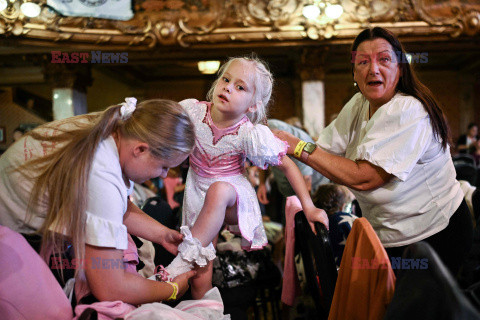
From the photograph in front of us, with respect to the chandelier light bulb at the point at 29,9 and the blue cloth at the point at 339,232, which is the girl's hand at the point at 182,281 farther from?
the chandelier light bulb at the point at 29,9

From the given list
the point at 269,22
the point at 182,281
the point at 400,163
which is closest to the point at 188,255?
the point at 182,281

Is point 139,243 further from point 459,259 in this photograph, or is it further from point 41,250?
point 459,259

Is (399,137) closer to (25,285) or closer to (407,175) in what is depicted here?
(407,175)

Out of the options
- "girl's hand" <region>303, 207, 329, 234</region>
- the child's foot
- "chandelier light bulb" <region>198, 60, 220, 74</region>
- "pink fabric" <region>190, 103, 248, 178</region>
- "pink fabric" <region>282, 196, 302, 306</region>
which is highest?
"chandelier light bulb" <region>198, 60, 220, 74</region>

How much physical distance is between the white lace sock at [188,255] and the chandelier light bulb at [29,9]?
20.0ft

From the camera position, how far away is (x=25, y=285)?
3.53 ft

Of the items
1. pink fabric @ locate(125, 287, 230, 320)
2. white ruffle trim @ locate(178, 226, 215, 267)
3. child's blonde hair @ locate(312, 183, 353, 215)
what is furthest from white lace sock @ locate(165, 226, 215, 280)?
child's blonde hair @ locate(312, 183, 353, 215)

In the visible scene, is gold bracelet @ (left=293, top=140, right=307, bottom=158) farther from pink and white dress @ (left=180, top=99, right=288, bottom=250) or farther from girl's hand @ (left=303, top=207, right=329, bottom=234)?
girl's hand @ (left=303, top=207, right=329, bottom=234)

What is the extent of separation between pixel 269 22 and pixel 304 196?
571cm

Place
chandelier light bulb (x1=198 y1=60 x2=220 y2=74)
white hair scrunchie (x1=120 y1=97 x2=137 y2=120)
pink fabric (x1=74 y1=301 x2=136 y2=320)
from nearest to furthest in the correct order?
1. pink fabric (x1=74 y1=301 x2=136 y2=320)
2. white hair scrunchie (x1=120 y1=97 x2=137 y2=120)
3. chandelier light bulb (x1=198 y1=60 x2=220 y2=74)

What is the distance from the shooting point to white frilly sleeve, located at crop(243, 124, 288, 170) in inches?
71.1

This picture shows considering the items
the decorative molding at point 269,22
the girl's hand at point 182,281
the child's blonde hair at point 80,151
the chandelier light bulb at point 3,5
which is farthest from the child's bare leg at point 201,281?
the chandelier light bulb at point 3,5

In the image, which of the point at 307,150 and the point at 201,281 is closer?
the point at 201,281

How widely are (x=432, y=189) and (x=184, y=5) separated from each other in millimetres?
6282
